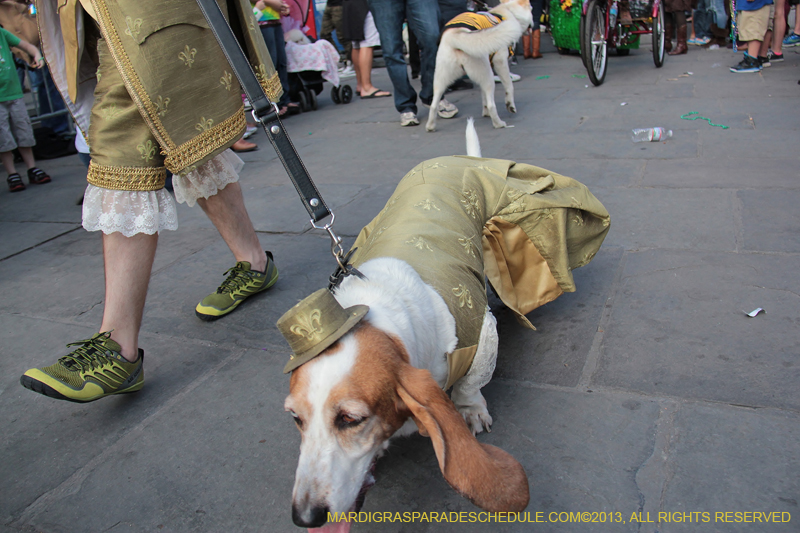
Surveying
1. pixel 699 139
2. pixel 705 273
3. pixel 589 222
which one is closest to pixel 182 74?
pixel 589 222

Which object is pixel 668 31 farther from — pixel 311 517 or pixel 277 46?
pixel 311 517

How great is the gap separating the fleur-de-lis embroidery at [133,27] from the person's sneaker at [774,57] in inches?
312

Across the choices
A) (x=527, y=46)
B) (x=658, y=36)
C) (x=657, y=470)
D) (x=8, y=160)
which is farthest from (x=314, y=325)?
(x=527, y=46)

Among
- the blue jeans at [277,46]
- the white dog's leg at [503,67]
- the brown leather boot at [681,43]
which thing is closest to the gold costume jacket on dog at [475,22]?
the white dog's leg at [503,67]

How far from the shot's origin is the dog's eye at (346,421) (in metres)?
1.46

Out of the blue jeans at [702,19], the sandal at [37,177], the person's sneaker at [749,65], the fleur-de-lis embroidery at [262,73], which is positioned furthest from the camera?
the blue jeans at [702,19]

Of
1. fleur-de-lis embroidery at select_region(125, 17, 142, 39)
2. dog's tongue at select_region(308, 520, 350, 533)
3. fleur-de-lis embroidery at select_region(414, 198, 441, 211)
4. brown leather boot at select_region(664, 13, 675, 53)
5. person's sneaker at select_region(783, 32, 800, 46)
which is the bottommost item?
person's sneaker at select_region(783, 32, 800, 46)

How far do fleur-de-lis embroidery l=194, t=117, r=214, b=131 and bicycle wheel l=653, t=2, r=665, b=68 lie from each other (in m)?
7.12

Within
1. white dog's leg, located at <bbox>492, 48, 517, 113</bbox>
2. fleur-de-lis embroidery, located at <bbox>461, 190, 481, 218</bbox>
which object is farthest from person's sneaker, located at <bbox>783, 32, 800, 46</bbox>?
fleur-de-lis embroidery, located at <bbox>461, 190, 481, 218</bbox>

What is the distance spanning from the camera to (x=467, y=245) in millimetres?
2146

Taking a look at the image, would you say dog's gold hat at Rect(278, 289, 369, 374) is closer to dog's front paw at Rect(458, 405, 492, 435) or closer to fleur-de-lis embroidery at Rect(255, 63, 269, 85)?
dog's front paw at Rect(458, 405, 492, 435)

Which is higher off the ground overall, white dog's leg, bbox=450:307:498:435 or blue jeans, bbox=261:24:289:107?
blue jeans, bbox=261:24:289:107

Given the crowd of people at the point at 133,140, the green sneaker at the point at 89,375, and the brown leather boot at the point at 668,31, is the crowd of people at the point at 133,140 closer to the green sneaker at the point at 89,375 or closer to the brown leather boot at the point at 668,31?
the green sneaker at the point at 89,375

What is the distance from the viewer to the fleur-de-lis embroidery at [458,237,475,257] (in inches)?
83.7
